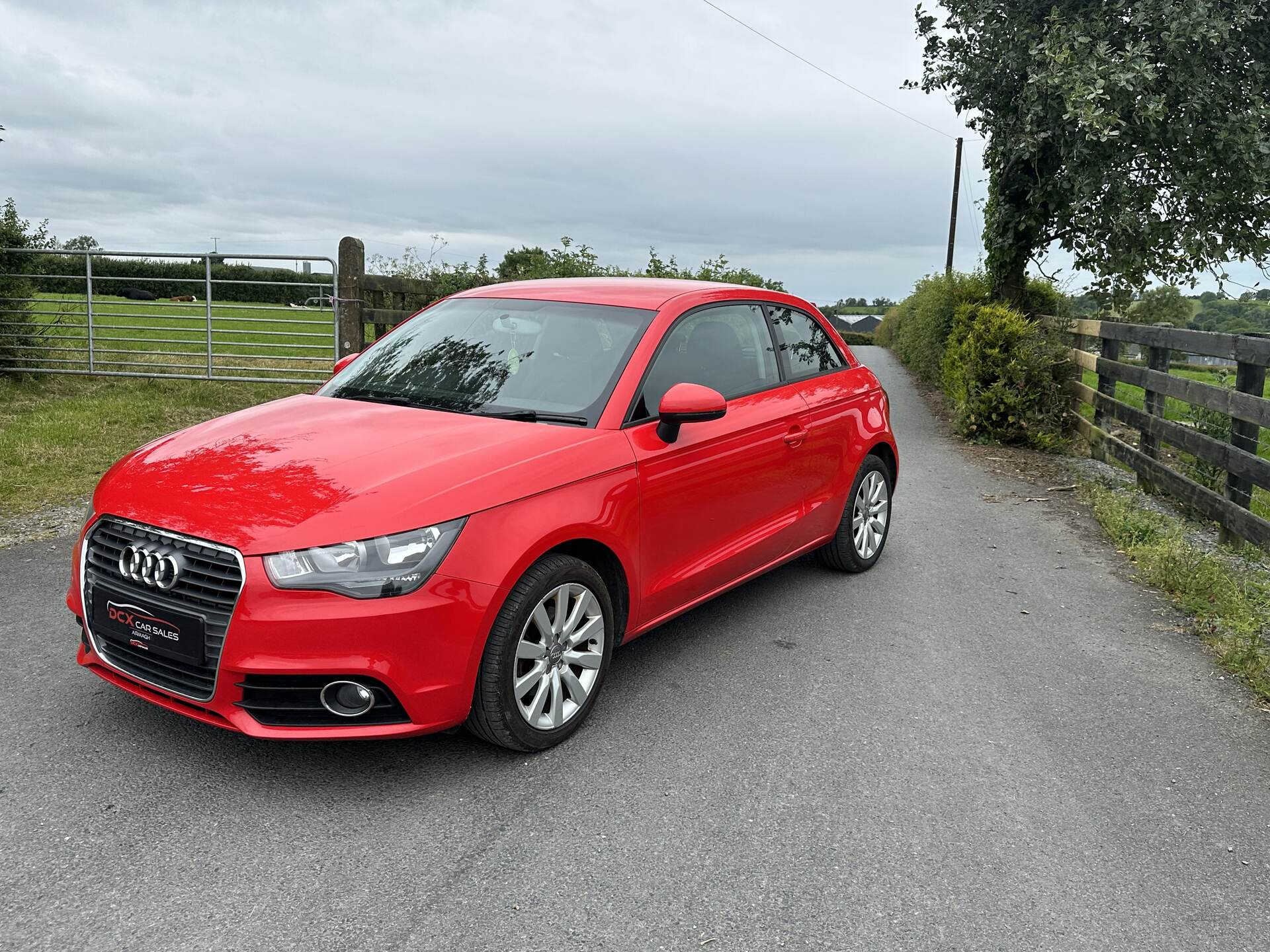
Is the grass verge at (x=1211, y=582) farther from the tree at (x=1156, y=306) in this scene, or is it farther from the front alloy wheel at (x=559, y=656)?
the tree at (x=1156, y=306)

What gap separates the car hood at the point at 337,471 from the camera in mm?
3283

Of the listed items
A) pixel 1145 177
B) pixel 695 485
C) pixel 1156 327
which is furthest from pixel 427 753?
pixel 1145 177

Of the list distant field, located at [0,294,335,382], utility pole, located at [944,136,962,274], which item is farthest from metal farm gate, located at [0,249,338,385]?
utility pole, located at [944,136,962,274]

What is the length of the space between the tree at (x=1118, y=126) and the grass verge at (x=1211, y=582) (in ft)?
23.0

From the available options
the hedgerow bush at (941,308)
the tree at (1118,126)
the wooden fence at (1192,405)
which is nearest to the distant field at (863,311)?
the hedgerow bush at (941,308)

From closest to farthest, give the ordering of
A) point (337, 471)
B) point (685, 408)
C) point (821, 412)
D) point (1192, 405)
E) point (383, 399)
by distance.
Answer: point (337, 471), point (685, 408), point (383, 399), point (821, 412), point (1192, 405)

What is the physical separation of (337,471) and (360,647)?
685 mm

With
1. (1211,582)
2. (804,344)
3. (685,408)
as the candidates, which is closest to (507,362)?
(685,408)

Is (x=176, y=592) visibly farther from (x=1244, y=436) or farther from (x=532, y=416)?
(x=1244, y=436)

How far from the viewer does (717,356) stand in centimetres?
498

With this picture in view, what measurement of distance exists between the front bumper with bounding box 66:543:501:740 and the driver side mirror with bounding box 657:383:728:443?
118 centimetres

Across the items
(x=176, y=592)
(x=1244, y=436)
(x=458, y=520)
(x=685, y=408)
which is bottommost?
(x=176, y=592)

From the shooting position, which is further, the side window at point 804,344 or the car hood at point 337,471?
the side window at point 804,344

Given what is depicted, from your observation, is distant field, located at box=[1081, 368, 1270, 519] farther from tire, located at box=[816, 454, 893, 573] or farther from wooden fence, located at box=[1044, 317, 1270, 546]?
tire, located at box=[816, 454, 893, 573]
